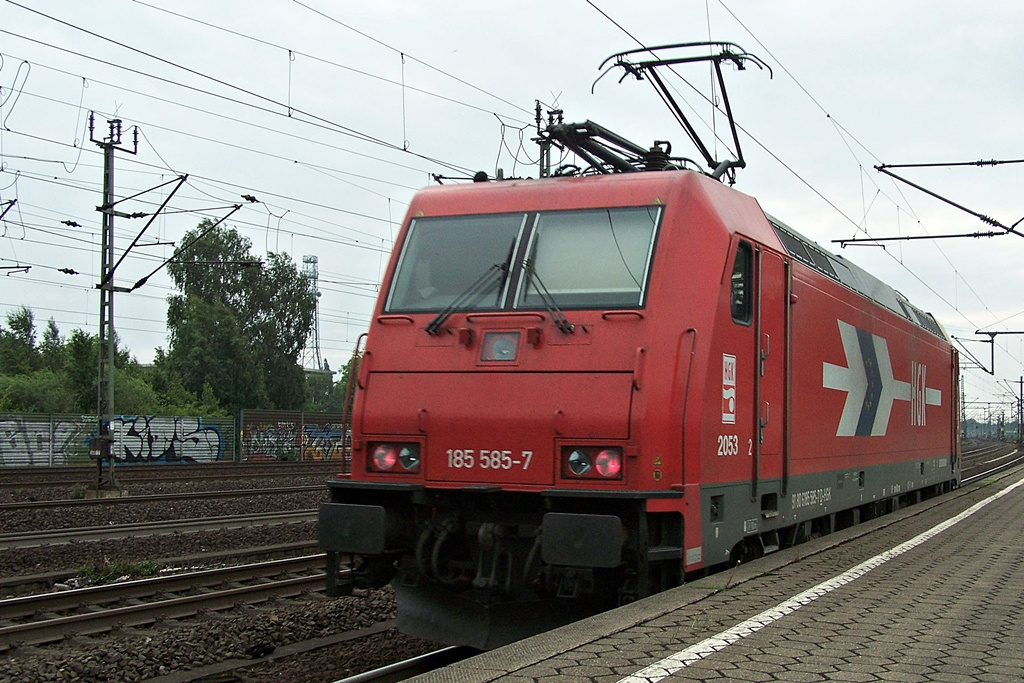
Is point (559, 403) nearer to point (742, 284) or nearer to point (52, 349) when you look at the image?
point (742, 284)

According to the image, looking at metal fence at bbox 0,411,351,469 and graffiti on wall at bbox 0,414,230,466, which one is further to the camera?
metal fence at bbox 0,411,351,469

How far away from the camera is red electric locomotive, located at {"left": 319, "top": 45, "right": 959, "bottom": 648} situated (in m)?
6.40

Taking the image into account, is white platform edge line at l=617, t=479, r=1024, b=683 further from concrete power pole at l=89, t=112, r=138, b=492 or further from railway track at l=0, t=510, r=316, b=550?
concrete power pole at l=89, t=112, r=138, b=492

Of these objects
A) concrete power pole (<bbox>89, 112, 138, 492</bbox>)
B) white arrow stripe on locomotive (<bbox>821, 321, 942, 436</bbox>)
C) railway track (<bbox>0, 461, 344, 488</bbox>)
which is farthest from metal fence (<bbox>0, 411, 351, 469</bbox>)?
white arrow stripe on locomotive (<bbox>821, 321, 942, 436</bbox>)

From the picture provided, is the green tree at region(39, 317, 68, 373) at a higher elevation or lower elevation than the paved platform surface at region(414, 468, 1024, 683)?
higher

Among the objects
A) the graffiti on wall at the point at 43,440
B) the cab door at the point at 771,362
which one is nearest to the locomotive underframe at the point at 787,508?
the cab door at the point at 771,362

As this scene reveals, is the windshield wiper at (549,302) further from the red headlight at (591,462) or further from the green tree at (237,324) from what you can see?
the green tree at (237,324)

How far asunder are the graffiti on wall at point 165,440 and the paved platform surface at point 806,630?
3042 cm

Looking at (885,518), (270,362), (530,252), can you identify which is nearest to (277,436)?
(270,362)

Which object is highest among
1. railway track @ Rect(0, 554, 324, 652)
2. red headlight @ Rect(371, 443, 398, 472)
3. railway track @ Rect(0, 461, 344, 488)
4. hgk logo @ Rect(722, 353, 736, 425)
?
hgk logo @ Rect(722, 353, 736, 425)

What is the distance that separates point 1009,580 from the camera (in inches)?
303

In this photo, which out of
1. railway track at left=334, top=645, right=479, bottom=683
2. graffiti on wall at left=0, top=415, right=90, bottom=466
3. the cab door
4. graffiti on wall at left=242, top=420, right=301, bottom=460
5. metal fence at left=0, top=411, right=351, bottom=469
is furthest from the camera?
graffiti on wall at left=242, top=420, right=301, bottom=460

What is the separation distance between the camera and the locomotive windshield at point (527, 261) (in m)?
6.89

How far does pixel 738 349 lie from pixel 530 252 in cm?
161
